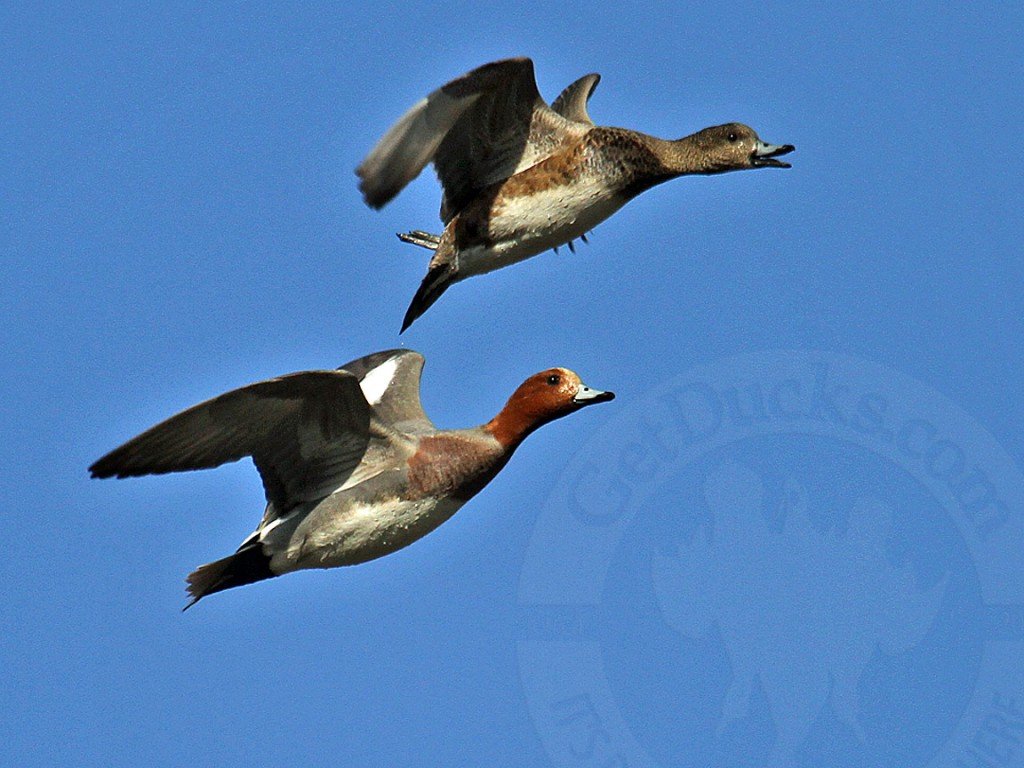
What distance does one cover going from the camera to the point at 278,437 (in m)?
13.0

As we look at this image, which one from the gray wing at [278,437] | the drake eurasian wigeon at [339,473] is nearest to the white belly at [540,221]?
the drake eurasian wigeon at [339,473]

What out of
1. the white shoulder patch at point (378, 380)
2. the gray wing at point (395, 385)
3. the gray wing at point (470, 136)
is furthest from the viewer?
the white shoulder patch at point (378, 380)

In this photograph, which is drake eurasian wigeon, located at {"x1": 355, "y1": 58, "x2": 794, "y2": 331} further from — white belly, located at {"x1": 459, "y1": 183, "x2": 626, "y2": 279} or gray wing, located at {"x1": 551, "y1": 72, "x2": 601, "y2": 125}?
gray wing, located at {"x1": 551, "y1": 72, "x2": 601, "y2": 125}

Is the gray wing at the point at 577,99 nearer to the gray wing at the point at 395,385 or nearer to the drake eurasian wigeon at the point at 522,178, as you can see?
the drake eurasian wigeon at the point at 522,178

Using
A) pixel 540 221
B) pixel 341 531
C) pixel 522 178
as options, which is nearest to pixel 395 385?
pixel 540 221

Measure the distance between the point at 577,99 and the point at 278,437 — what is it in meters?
4.66

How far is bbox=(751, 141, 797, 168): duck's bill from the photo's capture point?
50.4ft

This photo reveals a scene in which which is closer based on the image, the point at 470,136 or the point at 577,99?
the point at 470,136

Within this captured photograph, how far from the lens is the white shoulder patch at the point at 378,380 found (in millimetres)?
15062

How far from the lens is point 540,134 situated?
14859mm

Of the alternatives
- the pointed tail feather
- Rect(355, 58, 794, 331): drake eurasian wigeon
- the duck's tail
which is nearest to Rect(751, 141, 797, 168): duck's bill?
Rect(355, 58, 794, 331): drake eurasian wigeon

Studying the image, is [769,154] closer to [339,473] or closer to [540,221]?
[540,221]

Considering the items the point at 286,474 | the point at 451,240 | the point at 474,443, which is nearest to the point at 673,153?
the point at 451,240

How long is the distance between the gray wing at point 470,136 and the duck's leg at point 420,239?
0.53 meters
